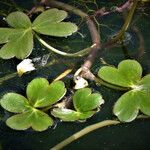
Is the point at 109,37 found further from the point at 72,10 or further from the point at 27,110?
the point at 27,110

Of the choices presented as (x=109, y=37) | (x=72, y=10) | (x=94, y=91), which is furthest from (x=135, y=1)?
(x=94, y=91)

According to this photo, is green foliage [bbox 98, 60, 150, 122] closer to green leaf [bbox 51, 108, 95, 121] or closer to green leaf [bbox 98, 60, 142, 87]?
green leaf [bbox 98, 60, 142, 87]

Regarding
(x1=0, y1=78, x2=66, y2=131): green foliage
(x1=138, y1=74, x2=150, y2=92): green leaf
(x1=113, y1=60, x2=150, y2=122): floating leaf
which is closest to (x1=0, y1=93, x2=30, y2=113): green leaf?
(x1=0, y1=78, x2=66, y2=131): green foliage

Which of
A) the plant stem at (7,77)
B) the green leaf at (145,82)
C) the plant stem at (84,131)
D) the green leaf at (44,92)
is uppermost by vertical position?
the green leaf at (44,92)

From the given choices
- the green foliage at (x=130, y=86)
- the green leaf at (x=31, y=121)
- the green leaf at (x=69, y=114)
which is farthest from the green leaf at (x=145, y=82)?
the green leaf at (x=31, y=121)

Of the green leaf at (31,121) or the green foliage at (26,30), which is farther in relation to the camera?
the green foliage at (26,30)

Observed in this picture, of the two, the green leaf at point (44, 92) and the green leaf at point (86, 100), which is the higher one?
the green leaf at point (44, 92)

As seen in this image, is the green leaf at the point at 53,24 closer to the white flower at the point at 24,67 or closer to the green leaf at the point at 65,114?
the white flower at the point at 24,67
